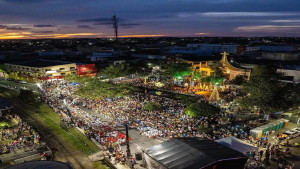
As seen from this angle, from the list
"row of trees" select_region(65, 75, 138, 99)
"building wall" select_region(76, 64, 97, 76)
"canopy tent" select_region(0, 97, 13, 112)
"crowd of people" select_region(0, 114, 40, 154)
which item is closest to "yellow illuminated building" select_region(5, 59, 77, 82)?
"building wall" select_region(76, 64, 97, 76)

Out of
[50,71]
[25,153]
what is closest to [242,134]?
[25,153]

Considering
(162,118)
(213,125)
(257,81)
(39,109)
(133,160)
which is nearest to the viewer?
(133,160)

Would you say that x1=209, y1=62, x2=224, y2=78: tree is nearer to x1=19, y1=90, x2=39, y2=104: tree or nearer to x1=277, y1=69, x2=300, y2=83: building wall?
x1=277, y1=69, x2=300, y2=83: building wall

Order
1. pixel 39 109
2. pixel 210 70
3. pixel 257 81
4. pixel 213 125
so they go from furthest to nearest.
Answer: pixel 210 70 → pixel 39 109 → pixel 257 81 → pixel 213 125

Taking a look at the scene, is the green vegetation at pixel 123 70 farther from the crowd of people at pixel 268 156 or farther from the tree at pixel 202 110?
the crowd of people at pixel 268 156

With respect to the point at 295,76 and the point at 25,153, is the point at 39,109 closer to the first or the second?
the point at 25,153
